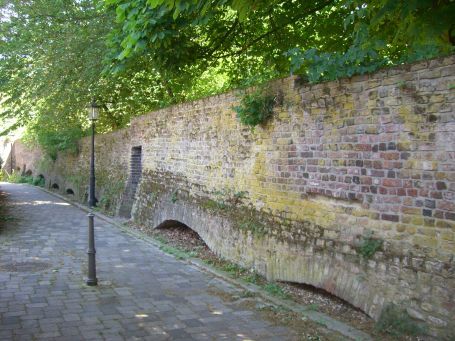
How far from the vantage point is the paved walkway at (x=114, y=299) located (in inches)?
211

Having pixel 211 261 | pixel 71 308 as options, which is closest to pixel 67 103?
pixel 211 261

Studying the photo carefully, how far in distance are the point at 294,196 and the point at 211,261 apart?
2660 mm

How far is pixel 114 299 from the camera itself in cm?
660

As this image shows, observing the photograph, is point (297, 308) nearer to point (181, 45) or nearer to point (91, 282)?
point (91, 282)

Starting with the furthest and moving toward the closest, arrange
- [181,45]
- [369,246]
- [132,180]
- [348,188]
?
[132,180] → [181,45] → [348,188] → [369,246]

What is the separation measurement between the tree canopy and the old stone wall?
48 cm

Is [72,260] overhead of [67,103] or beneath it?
beneath

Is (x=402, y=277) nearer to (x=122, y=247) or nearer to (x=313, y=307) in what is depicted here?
(x=313, y=307)

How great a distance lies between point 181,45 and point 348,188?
16.4 ft

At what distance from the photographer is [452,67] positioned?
4.48 m

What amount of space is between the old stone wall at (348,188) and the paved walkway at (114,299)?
1067mm

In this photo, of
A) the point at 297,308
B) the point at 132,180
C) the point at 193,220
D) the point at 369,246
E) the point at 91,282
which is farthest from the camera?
the point at 132,180

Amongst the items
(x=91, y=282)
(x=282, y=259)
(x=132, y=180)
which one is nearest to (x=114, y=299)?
(x=91, y=282)

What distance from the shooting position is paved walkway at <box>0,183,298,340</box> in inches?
211
